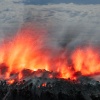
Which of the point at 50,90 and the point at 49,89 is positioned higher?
the point at 49,89

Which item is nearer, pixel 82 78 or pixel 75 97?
pixel 75 97

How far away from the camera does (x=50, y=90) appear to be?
46.8 meters

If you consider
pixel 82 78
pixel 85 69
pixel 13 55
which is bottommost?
pixel 82 78

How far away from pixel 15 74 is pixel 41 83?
21.2ft

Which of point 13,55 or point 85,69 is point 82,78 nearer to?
point 85,69

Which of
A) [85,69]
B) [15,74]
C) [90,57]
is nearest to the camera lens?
[15,74]

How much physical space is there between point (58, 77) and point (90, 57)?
53.2 ft

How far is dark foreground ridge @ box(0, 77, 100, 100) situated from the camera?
4662 centimetres

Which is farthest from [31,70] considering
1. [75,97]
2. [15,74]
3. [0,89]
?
[75,97]

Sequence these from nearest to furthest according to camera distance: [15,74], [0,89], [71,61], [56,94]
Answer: [56,94] < [0,89] < [15,74] < [71,61]

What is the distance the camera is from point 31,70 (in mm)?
54000

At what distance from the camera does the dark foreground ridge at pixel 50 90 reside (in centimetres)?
4662

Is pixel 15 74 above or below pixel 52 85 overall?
above

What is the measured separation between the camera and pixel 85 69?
2276 inches
